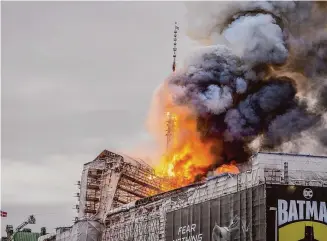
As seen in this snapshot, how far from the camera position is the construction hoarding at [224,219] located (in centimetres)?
7669

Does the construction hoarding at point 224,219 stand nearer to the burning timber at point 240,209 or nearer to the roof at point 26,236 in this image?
the burning timber at point 240,209

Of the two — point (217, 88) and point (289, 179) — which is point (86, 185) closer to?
point (217, 88)

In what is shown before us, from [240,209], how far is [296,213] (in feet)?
19.6

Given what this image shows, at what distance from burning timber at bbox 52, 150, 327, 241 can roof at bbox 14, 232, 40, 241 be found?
61356 millimetres

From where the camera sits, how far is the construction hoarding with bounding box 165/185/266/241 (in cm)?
7669

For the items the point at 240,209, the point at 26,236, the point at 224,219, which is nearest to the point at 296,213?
the point at 240,209

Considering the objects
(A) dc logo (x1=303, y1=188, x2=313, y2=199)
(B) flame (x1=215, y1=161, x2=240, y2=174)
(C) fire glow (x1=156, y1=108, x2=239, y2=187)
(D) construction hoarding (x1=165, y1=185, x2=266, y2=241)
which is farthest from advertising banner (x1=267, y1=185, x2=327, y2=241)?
(C) fire glow (x1=156, y1=108, x2=239, y2=187)

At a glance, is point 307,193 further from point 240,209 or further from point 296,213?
point 240,209

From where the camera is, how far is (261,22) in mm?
114875

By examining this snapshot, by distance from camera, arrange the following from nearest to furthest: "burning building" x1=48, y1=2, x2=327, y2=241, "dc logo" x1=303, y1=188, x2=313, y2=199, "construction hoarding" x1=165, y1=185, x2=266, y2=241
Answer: "dc logo" x1=303, y1=188, x2=313, y2=199 → "construction hoarding" x1=165, y1=185, x2=266, y2=241 → "burning building" x1=48, y1=2, x2=327, y2=241

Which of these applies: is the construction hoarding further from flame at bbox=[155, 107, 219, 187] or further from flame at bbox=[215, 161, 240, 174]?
flame at bbox=[155, 107, 219, 187]

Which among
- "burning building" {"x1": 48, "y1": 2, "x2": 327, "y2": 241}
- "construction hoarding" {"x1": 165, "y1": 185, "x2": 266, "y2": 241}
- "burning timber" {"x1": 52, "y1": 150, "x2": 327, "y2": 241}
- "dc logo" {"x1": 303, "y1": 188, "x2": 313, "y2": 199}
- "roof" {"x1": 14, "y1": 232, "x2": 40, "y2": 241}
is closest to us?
"burning timber" {"x1": 52, "y1": 150, "x2": 327, "y2": 241}

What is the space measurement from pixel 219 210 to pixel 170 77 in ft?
123

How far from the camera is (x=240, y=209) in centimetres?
7925
